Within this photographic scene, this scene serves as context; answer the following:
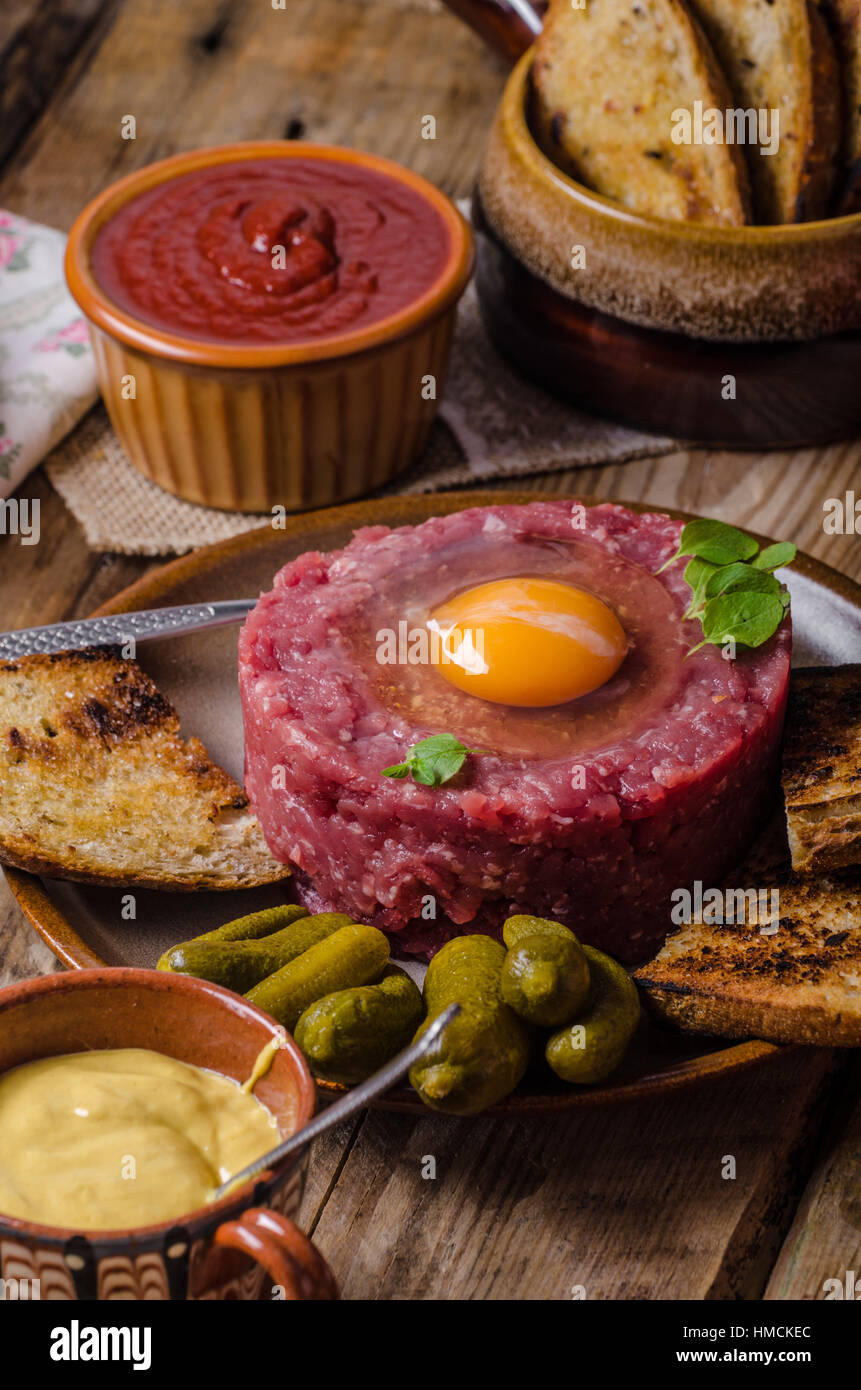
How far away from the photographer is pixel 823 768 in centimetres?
284

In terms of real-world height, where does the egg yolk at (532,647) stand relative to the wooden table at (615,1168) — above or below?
above

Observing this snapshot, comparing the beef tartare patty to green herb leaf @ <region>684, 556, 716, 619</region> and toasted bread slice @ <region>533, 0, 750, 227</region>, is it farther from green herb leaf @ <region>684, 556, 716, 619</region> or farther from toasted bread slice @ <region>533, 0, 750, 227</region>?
toasted bread slice @ <region>533, 0, 750, 227</region>

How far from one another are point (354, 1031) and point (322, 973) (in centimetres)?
17

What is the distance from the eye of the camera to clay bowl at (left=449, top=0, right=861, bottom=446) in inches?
150

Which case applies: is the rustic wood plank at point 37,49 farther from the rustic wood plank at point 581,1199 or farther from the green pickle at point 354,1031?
the rustic wood plank at point 581,1199

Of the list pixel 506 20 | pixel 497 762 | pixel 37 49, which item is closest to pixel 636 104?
pixel 506 20

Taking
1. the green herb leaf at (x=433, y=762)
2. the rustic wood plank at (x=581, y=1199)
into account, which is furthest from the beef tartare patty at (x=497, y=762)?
the rustic wood plank at (x=581, y=1199)

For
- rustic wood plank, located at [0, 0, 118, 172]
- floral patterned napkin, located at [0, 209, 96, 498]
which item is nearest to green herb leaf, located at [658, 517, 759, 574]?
floral patterned napkin, located at [0, 209, 96, 498]

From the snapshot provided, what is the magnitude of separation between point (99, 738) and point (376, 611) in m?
0.70

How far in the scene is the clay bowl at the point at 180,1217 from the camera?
6.05 ft

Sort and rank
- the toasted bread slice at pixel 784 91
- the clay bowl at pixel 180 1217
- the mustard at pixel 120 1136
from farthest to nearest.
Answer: the toasted bread slice at pixel 784 91 < the mustard at pixel 120 1136 < the clay bowl at pixel 180 1217

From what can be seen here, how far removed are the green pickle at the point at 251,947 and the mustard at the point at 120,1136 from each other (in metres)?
0.24

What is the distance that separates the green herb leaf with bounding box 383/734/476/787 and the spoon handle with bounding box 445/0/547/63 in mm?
2849

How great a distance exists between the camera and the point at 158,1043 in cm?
225
